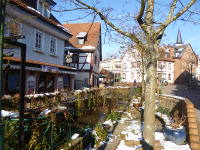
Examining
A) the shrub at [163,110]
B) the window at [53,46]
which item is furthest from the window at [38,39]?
the shrub at [163,110]

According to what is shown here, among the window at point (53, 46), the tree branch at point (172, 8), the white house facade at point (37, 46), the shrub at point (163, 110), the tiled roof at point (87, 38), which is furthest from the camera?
the tiled roof at point (87, 38)

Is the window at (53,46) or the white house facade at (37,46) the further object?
the window at (53,46)

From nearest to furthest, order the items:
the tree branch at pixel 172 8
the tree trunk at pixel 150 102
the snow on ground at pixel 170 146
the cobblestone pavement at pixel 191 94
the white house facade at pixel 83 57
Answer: the tree trunk at pixel 150 102, the tree branch at pixel 172 8, the snow on ground at pixel 170 146, the cobblestone pavement at pixel 191 94, the white house facade at pixel 83 57

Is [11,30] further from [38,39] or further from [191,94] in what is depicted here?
[191,94]

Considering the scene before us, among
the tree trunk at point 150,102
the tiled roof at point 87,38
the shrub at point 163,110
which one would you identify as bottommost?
the shrub at point 163,110

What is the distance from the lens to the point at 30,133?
14.5 ft

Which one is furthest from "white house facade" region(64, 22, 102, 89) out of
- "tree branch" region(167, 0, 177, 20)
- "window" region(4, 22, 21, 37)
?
"tree branch" region(167, 0, 177, 20)

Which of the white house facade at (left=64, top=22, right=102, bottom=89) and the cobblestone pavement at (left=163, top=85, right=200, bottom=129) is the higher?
the white house facade at (left=64, top=22, right=102, bottom=89)

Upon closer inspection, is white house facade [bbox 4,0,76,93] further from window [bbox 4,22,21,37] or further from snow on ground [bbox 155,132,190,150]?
snow on ground [bbox 155,132,190,150]

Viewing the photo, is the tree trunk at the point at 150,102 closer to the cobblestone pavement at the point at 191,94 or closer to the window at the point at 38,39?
the cobblestone pavement at the point at 191,94

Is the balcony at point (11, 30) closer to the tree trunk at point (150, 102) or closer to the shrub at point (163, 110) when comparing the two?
the tree trunk at point (150, 102)

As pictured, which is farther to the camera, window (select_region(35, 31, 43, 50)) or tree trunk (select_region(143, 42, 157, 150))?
window (select_region(35, 31, 43, 50))

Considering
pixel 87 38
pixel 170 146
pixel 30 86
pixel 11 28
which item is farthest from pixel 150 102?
pixel 87 38

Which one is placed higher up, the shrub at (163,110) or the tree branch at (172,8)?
the tree branch at (172,8)
